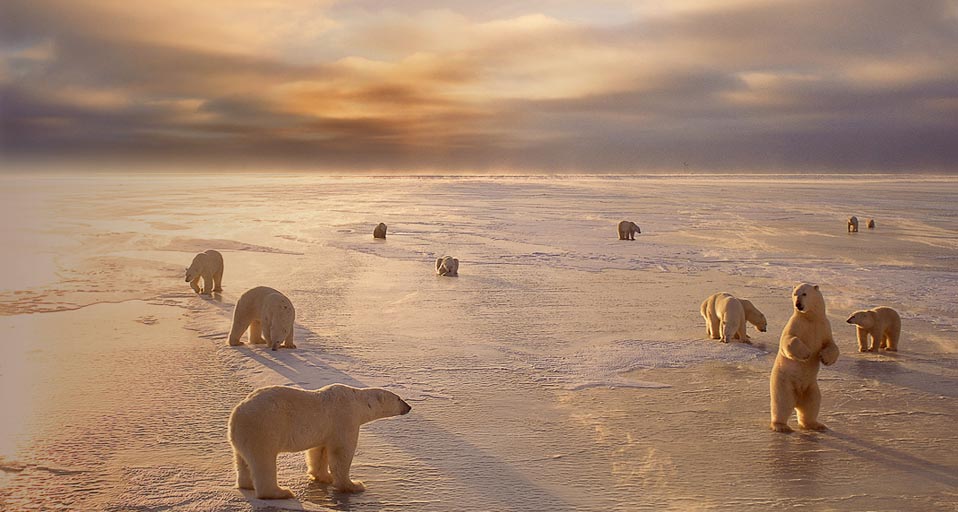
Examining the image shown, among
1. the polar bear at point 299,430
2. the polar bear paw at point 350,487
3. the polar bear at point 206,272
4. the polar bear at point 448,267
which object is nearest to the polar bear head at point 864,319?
the polar bear at point 299,430

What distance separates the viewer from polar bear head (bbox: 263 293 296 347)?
874cm

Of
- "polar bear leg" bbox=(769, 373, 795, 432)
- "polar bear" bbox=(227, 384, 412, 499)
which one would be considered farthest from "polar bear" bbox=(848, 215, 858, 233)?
"polar bear" bbox=(227, 384, 412, 499)

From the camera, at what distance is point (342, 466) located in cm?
493

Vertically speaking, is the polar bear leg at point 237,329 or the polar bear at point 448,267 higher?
the polar bear at point 448,267

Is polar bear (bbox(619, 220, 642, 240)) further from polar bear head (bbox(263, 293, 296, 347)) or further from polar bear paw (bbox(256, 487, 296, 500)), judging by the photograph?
polar bear paw (bbox(256, 487, 296, 500))

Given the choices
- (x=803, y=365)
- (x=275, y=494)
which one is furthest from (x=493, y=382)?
(x=275, y=494)

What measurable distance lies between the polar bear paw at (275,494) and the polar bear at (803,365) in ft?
13.8

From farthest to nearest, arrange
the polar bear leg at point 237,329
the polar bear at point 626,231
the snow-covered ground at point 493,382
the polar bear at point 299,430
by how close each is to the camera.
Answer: the polar bear at point 626,231 → the polar bear leg at point 237,329 → the snow-covered ground at point 493,382 → the polar bear at point 299,430

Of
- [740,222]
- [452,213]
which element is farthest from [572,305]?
[452,213]

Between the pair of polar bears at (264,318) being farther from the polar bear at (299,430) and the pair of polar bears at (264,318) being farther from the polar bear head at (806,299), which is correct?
the polar bear head at (806,299)

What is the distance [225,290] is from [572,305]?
6469mm

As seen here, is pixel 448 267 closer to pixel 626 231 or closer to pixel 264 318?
pixel 264 318

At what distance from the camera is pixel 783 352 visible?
6.32 meters

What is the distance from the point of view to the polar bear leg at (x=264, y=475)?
4.62 m
